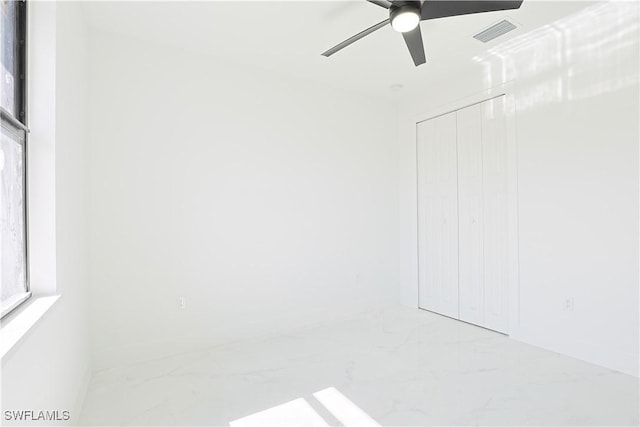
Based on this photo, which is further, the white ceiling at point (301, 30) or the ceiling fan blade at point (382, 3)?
the white ceiling at point (301, 30)

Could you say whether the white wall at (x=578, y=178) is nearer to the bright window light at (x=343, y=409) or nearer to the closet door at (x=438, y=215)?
the closet door at (x=438, y=215)

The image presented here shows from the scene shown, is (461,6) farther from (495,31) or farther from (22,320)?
(22,320)

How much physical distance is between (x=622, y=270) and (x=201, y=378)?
3207 millimetres

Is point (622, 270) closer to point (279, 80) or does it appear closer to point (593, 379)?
point (593, 379)

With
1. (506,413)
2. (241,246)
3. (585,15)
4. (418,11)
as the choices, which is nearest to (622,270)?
(506,413)

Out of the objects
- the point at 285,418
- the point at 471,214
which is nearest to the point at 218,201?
the point at 285,418

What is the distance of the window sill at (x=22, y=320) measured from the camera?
112cm

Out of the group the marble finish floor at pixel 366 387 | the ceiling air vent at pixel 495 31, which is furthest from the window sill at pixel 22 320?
the ceiling air vent at pixel 495 31

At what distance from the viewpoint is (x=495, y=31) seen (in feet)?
9.28

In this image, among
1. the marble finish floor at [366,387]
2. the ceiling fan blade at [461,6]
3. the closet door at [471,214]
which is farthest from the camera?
the closet door at [471,214]

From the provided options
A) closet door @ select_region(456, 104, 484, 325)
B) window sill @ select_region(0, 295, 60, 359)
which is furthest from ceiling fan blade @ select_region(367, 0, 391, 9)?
window sill @ select_region(0, 295, 60, 359)

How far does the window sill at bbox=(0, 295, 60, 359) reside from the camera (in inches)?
44.1

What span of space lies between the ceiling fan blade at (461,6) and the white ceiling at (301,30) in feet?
1.99

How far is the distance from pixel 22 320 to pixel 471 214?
144 inches
